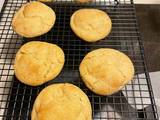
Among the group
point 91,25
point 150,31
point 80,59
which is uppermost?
point 91,25

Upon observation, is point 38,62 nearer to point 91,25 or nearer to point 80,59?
point 80,59

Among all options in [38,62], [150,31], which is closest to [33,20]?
[38,62]

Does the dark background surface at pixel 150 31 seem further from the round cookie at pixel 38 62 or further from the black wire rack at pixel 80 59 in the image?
the round cookie at pixel 38 62

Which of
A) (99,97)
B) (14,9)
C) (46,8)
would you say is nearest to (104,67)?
(99,97)

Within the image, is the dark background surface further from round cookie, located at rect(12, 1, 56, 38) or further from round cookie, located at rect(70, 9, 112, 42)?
round cookie, located at rect(12, 1, 56, 38)

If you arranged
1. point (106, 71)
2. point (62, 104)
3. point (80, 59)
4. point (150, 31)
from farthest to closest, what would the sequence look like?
point (150, 31), point (80, 59), point (106, 71), point (62, 104)
